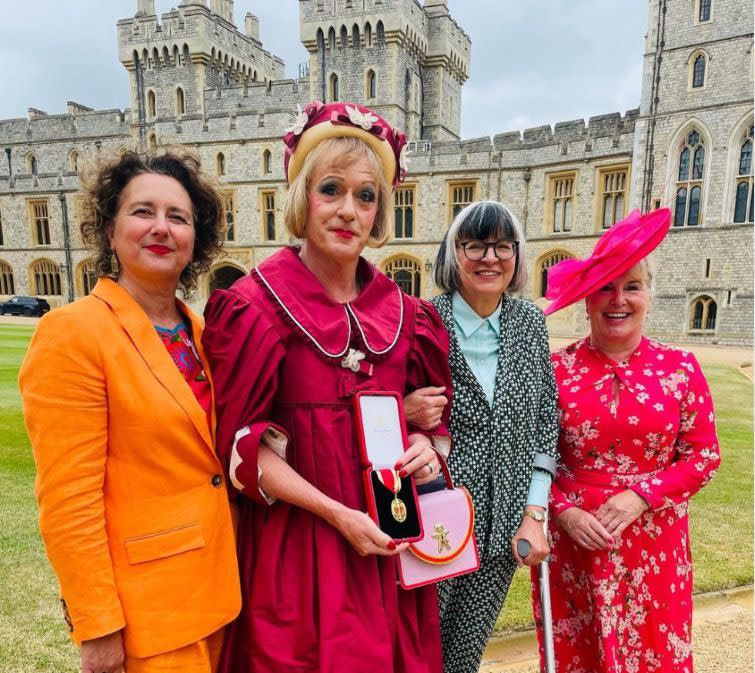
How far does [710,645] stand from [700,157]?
18421 mm

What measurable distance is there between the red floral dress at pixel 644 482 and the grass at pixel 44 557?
3.25ft

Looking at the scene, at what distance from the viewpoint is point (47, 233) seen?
86.3 feet

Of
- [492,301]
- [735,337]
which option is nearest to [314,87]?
[735,337]

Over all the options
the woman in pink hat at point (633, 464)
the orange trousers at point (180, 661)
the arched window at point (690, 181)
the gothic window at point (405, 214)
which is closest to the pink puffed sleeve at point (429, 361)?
the woman in pink hat at point (633, 464)

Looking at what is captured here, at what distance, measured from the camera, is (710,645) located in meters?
2.39

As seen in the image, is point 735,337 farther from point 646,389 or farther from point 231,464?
point 231,464

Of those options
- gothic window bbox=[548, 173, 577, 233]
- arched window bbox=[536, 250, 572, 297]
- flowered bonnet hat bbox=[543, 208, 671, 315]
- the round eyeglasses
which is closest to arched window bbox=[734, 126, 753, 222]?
gothic window bbox=[548, 173, 577, 233]

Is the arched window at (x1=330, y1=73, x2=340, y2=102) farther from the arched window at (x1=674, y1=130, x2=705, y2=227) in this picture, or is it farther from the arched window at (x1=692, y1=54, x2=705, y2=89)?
the arched window at (x1=674, y1=130, x2=705, y2=227)

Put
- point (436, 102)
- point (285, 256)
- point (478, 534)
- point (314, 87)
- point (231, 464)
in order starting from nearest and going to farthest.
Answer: point (231, 464), point (285, 256), point (478, 534), point (314, 87), point (436, 102)

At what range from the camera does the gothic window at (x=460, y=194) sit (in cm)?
2091

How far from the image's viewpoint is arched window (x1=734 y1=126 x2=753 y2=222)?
16.0 metres

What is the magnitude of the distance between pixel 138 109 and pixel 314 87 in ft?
32.7

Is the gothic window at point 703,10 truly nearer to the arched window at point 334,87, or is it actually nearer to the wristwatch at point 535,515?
the arched window at point 334,87

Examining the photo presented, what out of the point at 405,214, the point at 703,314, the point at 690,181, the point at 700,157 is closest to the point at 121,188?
the point at 703,314
